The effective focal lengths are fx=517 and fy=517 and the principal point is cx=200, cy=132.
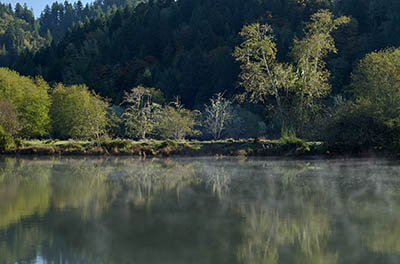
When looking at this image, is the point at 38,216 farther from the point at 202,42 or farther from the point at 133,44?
the point at 133,44

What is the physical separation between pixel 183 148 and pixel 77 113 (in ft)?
68.8

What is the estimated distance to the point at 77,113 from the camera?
195 feet

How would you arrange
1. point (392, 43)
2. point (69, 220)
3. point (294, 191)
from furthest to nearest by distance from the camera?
1. point (392, 43)
2. point (294, 191)
3. point (69, 220)

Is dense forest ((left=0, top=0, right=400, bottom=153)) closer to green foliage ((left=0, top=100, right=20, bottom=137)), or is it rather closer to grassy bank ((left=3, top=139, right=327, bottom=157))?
grassy bank ((left=3, top=139, right=327, bottom=157))

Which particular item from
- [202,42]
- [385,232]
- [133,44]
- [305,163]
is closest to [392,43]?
[202,42]

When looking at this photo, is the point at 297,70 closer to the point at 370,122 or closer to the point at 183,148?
the point at 370,122

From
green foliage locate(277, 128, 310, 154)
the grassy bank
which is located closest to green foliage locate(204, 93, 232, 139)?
the grassy bank

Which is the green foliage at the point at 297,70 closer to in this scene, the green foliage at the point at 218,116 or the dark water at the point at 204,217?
the green foliage at the point at 218,116

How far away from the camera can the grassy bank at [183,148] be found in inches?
1531

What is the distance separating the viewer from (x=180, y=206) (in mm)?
17547

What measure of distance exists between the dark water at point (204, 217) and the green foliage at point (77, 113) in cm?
2784

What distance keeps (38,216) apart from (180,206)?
4.60 m

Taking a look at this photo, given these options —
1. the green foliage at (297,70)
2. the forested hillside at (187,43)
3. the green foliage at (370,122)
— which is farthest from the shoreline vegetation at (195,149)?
the forested hillside at (187,43)

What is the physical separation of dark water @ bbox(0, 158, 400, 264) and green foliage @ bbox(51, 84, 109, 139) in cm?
2784
